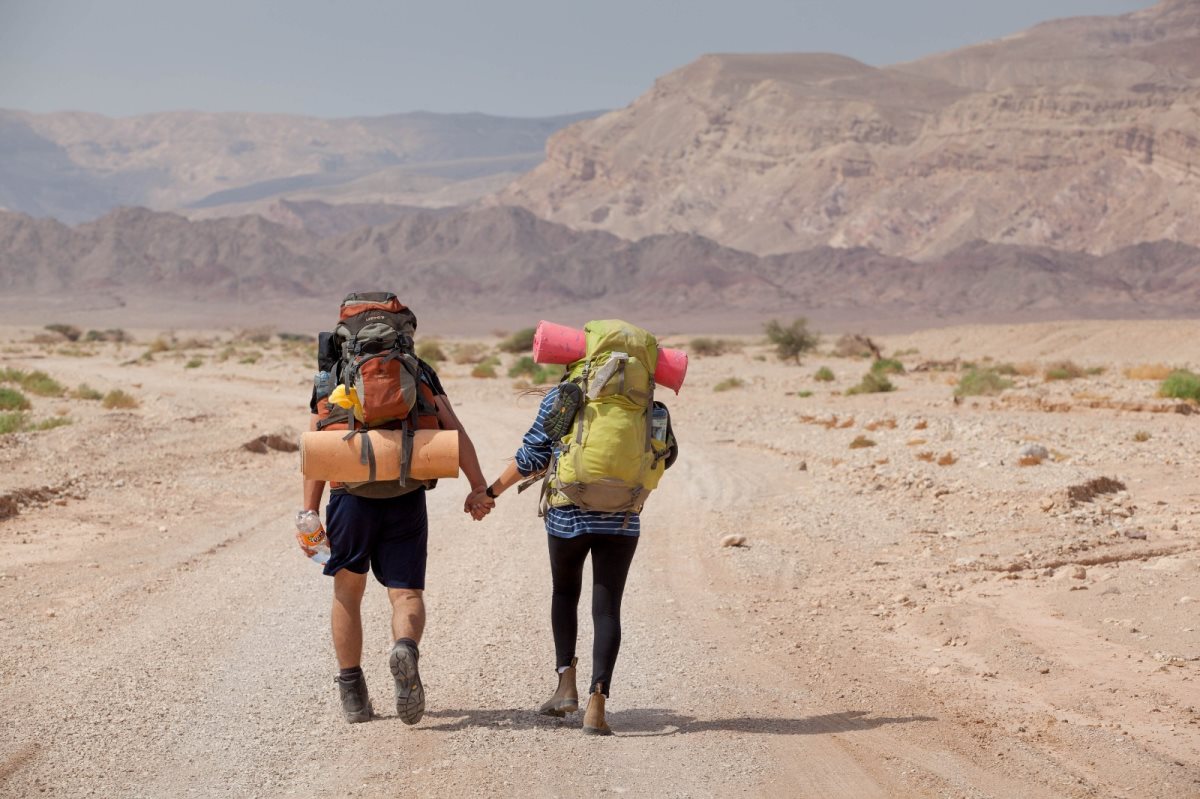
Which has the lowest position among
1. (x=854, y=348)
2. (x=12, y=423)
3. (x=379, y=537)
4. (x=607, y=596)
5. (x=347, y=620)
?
(x=854, y=348)

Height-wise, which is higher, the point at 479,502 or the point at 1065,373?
the point at 479,502

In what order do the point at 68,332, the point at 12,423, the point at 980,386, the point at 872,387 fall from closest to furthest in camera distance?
the point at 12,423 < the point at 980,386 < the point at 872,387 < the point at 68,332

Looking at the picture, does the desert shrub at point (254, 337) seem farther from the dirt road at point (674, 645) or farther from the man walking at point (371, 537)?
the man walking at point (371, 537)

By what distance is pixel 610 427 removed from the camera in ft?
19.1

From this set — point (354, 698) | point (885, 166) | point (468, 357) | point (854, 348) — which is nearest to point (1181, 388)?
point (354, 698)

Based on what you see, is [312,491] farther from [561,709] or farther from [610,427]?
[561,709]

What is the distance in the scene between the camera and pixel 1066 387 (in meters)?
29.6

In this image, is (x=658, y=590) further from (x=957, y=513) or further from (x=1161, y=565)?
(x=957, y=513)

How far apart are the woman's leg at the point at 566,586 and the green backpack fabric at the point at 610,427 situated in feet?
0.74

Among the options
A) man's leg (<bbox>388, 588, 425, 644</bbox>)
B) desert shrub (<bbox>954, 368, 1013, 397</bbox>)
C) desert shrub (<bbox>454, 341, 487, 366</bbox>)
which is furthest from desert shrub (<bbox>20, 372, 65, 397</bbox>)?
man's leg (<bbox>388, 588, 425, 644</bbox>)

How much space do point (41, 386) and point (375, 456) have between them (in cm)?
2623

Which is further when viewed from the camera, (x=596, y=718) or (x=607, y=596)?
(x=607, y=596)

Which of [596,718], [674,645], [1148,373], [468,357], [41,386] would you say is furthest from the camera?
[468,357]

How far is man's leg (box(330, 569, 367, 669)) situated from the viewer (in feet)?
19.7
